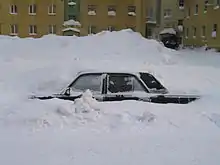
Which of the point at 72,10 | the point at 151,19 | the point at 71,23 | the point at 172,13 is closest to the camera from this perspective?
the point at 71,23

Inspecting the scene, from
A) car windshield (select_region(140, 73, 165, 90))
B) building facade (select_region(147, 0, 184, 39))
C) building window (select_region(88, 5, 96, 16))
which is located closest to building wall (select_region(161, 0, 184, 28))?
building facade (select_region(147, 0, 184, 39))

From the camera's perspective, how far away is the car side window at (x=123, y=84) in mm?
8391

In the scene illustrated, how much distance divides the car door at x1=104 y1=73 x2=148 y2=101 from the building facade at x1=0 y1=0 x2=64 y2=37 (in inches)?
1642

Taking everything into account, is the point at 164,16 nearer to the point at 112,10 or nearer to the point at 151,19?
the point at 151,19

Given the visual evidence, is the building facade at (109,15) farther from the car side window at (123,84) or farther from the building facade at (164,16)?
the car side window at (123,84)

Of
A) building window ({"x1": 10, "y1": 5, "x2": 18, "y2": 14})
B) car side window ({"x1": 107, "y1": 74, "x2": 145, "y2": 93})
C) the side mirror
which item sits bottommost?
the side mirror

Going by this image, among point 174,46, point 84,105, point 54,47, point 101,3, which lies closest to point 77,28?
point 101,3

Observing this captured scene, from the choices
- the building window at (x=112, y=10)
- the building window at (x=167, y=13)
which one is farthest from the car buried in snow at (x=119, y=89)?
the building window at (x=167, y=13)

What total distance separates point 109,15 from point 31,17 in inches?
359

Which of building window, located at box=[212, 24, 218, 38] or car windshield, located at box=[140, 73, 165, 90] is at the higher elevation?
building window, located at box=[212, 24, 218, 38]

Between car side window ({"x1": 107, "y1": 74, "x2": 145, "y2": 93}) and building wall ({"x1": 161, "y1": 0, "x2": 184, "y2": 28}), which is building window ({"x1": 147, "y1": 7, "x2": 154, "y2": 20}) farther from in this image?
car side window ({"x1": 107, "y1": 74, "x2": 145, "y2": 93})

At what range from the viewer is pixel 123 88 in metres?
8.41

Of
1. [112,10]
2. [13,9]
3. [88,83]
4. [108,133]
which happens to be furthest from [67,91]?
[112,10]

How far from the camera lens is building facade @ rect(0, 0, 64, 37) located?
48500 millimetres
